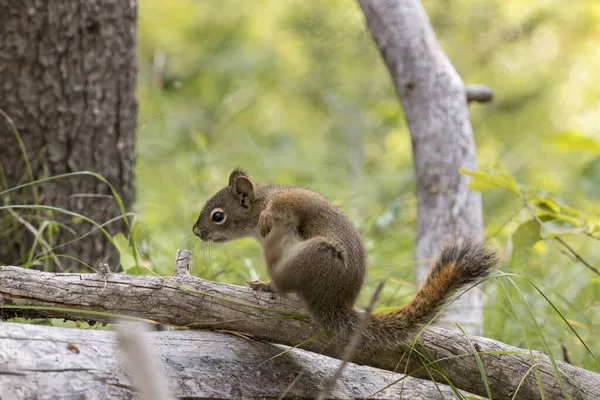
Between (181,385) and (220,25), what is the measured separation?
5.13 m

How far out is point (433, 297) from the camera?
5.22ft

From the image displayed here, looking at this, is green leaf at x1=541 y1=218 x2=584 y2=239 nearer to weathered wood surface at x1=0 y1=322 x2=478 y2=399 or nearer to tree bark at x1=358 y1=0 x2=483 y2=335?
tree bark at x1=358 y1=0 x2=483 y2=335

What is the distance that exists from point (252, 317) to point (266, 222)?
0.28 metres

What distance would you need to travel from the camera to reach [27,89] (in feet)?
7.95

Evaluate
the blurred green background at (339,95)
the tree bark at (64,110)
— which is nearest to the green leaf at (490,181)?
the tree bark at (64,110)

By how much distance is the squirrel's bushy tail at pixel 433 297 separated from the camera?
1.57m

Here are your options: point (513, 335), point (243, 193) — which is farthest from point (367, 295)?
point (243, 193)

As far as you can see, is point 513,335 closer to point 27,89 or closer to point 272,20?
point 27,89

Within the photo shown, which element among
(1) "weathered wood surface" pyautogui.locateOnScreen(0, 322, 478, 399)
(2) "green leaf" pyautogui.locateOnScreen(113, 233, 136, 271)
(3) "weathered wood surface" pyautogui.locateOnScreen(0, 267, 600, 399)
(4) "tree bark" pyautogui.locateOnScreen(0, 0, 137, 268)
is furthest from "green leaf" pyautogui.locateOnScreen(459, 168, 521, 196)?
(4) "tree bark" pyautogui.locateOnScreen(0, 0, 137, 268)

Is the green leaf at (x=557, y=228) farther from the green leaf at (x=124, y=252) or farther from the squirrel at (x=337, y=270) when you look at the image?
the green leaf at (x=124, y=252)

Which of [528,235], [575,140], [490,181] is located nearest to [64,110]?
[490,181]

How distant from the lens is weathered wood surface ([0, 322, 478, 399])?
47.8 inches

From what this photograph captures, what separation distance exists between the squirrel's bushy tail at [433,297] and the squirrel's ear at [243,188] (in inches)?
22.3

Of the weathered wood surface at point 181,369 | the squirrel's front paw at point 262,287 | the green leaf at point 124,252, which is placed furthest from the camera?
the green leaf at point 124,252
